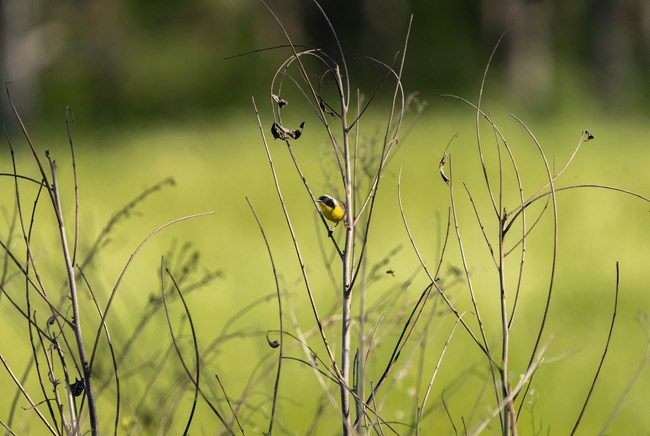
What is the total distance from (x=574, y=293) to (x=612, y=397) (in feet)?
4.15

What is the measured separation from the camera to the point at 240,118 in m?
12.1

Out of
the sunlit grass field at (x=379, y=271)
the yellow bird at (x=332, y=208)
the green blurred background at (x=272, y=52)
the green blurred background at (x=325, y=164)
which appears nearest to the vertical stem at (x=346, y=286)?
the green blurred background at (x=325, y=164)

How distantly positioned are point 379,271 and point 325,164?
10.6 feet

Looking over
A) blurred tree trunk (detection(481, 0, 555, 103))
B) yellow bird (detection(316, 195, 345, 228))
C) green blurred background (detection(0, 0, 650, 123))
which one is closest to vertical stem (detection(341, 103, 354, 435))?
yellow bird (detection(316, 195, 345, 228))

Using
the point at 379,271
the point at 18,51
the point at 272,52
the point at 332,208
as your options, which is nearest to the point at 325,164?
the point at 332,208

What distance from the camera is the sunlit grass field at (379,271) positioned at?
3.85m

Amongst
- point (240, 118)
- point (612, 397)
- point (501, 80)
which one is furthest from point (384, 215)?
point (501, 80)

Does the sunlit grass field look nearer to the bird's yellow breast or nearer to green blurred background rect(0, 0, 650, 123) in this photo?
the bird's yellow breast

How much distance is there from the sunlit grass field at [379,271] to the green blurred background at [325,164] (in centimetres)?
2

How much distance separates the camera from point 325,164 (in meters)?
2.41

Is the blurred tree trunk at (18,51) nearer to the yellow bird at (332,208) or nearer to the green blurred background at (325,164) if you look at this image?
the green blurred background at (325,164)

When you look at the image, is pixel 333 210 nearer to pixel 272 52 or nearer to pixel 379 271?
pixel 379 271

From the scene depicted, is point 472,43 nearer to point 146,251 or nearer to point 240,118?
point 240,118

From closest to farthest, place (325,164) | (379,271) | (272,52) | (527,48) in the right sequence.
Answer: (325,164), (379,271), (527,48), (272,52)
